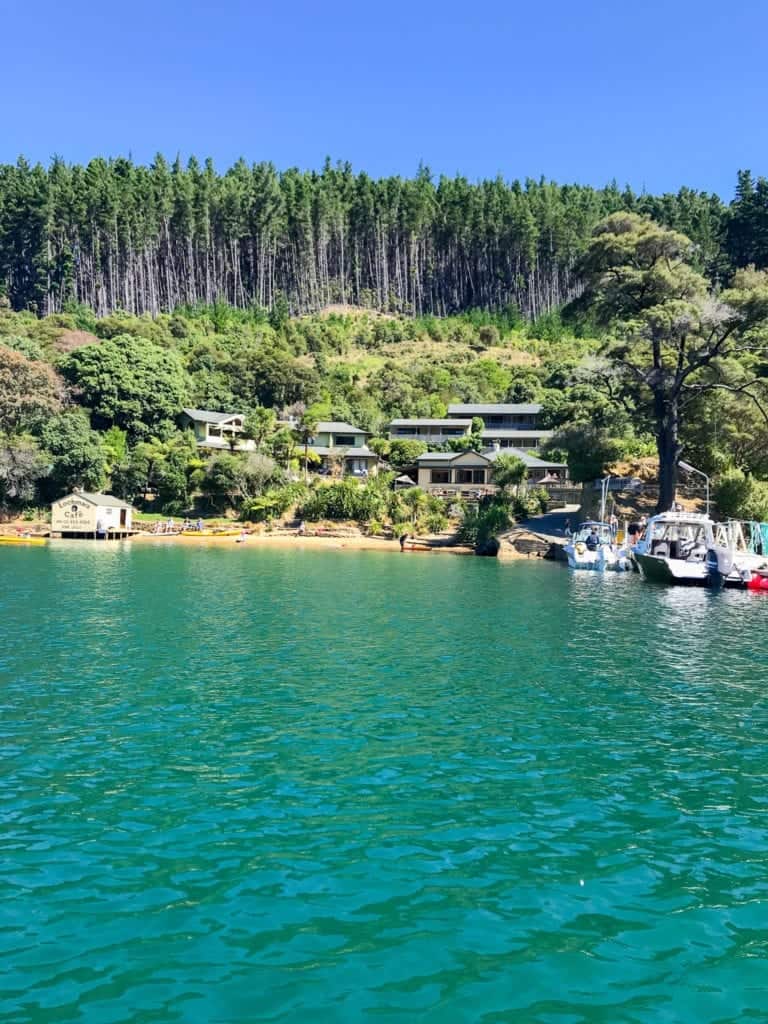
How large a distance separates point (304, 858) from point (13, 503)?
76.7 metres

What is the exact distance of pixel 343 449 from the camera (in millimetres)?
87688

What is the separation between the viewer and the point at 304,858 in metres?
9.59

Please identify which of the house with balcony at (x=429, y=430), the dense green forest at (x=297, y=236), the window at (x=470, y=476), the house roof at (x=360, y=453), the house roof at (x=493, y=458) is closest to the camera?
the house roof at (x=493, y=458)

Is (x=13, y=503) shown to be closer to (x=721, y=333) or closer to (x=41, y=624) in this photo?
(x=41, y=624)

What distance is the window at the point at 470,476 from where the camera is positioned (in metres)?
82.1

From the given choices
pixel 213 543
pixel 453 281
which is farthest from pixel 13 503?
pixel 453 281

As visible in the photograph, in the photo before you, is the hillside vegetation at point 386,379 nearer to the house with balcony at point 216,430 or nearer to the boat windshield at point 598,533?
the house with balcony at point 216,430

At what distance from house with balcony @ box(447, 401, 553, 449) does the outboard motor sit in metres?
47.5

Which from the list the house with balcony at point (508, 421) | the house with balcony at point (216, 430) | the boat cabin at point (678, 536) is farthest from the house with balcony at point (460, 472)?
the boat cabin at point (678, 536)

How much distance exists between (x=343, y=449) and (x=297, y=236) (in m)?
73.2

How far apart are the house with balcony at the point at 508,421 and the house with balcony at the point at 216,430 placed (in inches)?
1082

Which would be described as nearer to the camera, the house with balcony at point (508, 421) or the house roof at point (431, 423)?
the house with balcony at point (508, 421)

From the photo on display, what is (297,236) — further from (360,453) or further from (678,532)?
(678,532)

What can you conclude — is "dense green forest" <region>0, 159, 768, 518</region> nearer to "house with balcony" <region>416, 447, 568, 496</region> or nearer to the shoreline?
"house with balcony" <region>416, 447, 568, 496</region>
